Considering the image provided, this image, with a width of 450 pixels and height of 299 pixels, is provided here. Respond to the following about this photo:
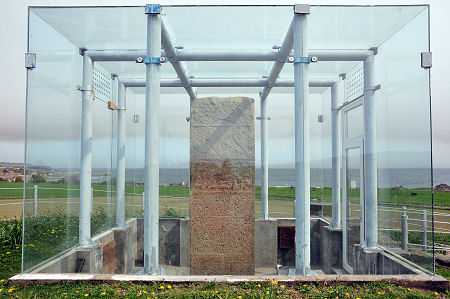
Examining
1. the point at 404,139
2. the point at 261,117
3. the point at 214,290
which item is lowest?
the point at 214,290

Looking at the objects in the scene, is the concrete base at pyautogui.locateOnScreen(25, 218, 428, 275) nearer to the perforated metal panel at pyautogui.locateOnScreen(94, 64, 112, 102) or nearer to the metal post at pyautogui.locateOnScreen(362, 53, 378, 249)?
the metal post at pyautogui.locateOnScreen(362, 53, 378, 249)

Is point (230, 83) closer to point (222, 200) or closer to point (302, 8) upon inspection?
point (302, 8)

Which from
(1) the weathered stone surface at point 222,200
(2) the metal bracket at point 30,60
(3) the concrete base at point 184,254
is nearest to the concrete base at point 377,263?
(3) the concrete base at point 184,254

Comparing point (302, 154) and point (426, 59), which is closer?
point (302, 154)

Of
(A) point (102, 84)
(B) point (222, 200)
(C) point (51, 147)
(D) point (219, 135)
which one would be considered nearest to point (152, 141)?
(D) point (219, 135)

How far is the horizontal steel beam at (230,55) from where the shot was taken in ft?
14.8

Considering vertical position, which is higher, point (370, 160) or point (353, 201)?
point (370, 160)

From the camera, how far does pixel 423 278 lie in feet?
11.6

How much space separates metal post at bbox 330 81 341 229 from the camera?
5.73 meters

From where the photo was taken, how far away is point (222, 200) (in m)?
4.61

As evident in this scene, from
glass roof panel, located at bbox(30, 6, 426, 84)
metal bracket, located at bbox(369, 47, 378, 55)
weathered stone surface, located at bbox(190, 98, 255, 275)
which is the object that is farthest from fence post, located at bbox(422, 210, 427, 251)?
glass roof panel, located at bbox(30, 6, 426, 84)

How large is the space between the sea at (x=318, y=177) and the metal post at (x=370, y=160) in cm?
13

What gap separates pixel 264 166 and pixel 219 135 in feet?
5.39

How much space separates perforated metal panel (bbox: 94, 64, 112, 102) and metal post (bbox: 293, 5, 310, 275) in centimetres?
300
